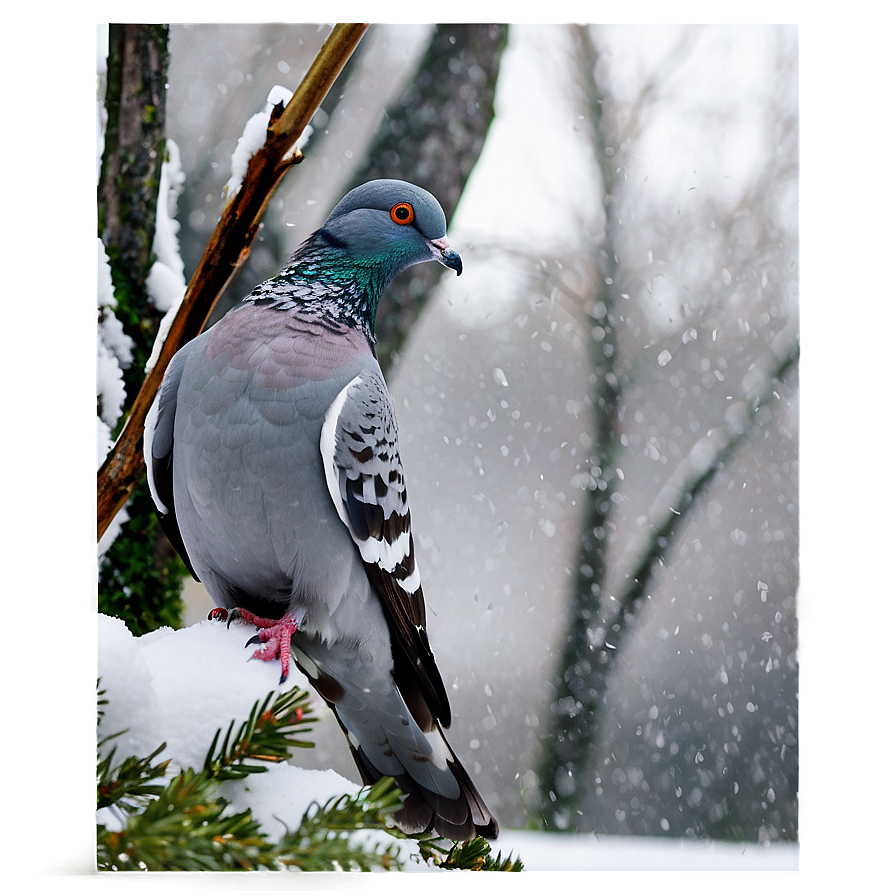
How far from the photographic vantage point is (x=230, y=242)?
1.10 m

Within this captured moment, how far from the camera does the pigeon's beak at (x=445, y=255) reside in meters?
1.10

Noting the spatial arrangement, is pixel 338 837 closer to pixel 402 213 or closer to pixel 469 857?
pixel 469 857

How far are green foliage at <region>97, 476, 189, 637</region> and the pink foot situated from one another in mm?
196

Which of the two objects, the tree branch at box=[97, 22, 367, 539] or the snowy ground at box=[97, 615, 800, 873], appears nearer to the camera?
the snowy ground at box=[97, 615, 800, 873]

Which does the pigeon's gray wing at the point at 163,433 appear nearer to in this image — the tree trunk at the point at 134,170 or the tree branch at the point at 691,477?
the tree trunk at the point at 134,170

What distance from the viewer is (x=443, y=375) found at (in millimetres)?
1188

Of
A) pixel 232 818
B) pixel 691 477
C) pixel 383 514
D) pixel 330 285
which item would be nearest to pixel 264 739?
pixel 232 818

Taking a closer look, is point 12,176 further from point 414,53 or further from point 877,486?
point 877,486

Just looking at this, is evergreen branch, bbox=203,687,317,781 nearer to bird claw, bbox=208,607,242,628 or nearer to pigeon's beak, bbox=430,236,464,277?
bird claw, bbox=208,607,242,628


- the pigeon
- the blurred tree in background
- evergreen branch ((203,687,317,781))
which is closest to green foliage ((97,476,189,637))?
the blurred tree in background

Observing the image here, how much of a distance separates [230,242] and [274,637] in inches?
20.9

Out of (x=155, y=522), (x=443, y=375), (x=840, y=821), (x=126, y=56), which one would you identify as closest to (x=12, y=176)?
(x=126, y=56)

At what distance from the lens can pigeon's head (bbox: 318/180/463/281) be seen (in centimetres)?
109

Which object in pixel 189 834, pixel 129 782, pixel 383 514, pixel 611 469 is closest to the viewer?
pixel 189 834
